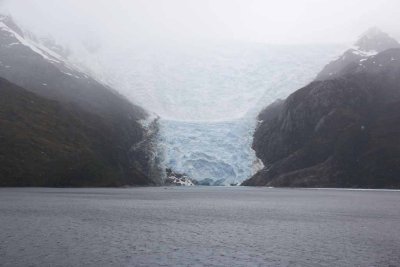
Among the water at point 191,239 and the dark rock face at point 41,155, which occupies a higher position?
the dark rock face at point 41,155

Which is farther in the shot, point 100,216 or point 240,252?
point 100,216

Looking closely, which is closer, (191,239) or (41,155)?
(191,239)

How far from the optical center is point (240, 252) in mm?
42125

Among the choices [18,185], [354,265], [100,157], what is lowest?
[354,265]

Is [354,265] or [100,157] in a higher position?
[100,157]

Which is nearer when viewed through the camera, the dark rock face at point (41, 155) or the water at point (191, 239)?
the water at point (191, 239)

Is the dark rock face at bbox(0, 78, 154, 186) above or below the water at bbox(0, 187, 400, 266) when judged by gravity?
above

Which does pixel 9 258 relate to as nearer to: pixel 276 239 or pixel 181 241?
pixel 181 241

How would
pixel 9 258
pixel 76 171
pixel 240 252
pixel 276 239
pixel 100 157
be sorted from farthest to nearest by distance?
1. pixel 100 157
2. pixel 76 171
3. pixel 276 239
4. pixel 240 252
5. pixel 9 258

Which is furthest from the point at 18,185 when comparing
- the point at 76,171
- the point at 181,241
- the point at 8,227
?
the point at 181,241

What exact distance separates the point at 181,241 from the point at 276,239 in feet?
32.2

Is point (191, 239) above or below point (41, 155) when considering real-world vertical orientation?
below

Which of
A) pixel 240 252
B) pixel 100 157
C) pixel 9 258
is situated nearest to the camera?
pixel 9 258

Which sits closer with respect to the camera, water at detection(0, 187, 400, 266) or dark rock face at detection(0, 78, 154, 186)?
water at detection(0, 187, 400, 266)
